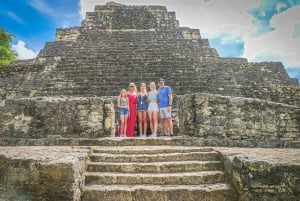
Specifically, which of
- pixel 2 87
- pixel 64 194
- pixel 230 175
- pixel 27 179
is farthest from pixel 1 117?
pixel 2 87

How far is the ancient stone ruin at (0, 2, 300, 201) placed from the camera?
3.32m

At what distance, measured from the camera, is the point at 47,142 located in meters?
5.49

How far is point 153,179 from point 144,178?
11 centimetres

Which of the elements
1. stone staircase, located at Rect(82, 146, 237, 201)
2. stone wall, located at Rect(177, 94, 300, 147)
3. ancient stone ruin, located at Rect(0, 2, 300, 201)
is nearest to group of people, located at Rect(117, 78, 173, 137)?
ancient stone ruin, located at Rect(0, 2, 300, 201)

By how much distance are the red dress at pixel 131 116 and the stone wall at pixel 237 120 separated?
5.19 feet

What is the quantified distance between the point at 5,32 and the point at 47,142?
63.8 feet

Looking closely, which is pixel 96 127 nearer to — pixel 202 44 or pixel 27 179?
pixel 27 179

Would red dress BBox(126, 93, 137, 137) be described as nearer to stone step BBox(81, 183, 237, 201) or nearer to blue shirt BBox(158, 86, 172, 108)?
blue shirt BBox(158, 86, 172, 108)

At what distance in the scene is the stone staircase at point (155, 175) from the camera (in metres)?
3.53

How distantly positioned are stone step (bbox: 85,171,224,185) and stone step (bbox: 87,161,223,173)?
0.69 ft

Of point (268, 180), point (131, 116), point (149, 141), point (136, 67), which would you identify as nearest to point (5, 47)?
point (136, 67)

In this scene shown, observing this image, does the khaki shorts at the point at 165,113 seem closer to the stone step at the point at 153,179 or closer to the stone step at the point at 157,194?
the stone step at the point at 153,179

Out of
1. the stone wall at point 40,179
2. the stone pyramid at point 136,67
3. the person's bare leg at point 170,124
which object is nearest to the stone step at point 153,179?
the stone wall at point 40,179

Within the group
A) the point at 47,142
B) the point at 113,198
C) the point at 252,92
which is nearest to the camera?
the point at 113,198
